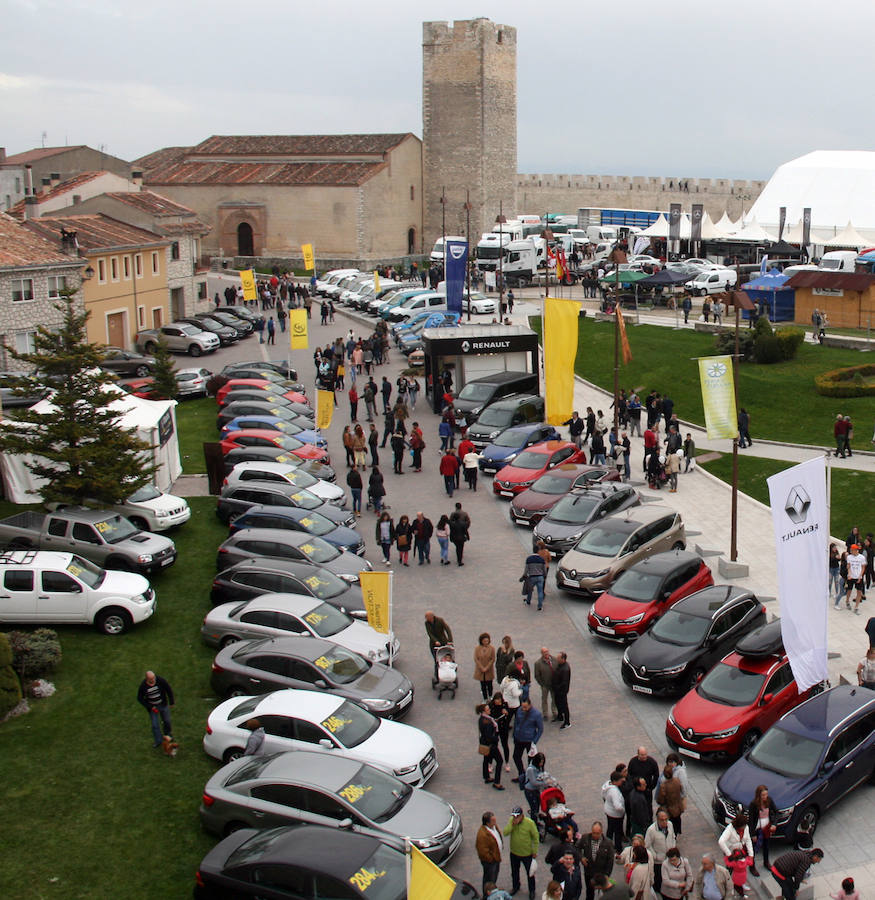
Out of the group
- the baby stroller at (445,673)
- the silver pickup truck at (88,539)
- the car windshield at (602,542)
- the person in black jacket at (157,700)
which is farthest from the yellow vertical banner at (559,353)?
the person in black jacket at (157,700)

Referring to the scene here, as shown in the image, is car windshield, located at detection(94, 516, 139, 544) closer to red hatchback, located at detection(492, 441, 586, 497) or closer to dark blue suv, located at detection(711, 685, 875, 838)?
red hatchback, located at detection(492, 441, 586, 497)

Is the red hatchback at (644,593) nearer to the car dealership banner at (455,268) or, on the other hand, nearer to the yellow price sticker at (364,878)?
the yellow price sticker at (364,878)

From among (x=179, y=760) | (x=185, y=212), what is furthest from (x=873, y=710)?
(x=185, y=212)

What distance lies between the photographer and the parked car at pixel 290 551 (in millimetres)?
20859

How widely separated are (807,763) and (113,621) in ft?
37.7

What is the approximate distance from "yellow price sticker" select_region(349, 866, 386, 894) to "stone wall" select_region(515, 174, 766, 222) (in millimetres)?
80058

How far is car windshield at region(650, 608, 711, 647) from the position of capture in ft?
56.8

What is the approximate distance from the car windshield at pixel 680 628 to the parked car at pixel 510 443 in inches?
437

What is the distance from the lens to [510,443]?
29.5 metres

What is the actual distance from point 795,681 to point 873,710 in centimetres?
128

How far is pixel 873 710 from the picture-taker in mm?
14570

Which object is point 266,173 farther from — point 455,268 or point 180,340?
point 455,268

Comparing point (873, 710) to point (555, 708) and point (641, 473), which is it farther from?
point (641, 473)

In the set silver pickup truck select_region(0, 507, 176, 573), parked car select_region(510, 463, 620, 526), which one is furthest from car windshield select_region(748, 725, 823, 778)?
silver pickup truck select_region(0, 507, 176, 573)
